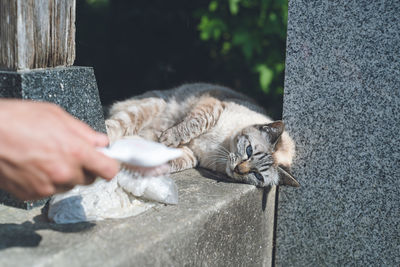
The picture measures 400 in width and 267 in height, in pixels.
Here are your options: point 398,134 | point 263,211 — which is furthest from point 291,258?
point 398,134

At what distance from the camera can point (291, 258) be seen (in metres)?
2.73

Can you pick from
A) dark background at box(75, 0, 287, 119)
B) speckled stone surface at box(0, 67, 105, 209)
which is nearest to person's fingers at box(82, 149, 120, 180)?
speckled stone surface at box(0, 67, 105, 209)

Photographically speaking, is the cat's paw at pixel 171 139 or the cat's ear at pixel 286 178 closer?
the cat's ear at pixel 286 178

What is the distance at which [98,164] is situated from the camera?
125 cm

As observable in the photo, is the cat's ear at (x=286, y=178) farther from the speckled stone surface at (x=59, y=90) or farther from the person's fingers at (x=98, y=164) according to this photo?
the person's fingers at (x=98, y=164)

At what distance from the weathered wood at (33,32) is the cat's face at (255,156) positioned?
1.35 meters

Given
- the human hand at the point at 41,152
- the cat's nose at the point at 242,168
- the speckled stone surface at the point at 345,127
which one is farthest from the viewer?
the cat's nose at the point at 242,168

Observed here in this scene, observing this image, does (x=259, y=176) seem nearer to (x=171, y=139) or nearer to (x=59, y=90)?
(x=171, y=139)

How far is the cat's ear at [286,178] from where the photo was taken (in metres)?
2.56

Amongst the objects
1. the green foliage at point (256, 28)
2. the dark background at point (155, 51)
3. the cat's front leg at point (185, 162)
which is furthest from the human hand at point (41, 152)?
the dark background at point (155, 51)

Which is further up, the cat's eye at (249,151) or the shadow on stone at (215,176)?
the cat's eye at (249,151)

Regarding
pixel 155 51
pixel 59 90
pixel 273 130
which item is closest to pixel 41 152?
pixel 59 90

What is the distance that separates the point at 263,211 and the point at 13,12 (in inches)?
72.8

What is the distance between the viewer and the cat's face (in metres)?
2.64
